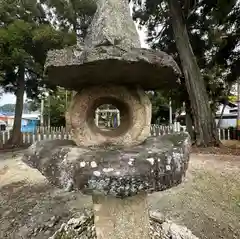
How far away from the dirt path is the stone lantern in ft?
4.13

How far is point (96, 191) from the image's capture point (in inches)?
69.5

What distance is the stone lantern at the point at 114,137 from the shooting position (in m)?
1.79

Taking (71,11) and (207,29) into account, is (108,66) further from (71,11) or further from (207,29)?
(207,29)

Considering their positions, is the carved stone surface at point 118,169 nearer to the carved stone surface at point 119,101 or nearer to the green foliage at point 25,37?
the carved stone surface at point 119,101

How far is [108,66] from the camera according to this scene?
1.85 metres

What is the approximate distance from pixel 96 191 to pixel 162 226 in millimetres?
1788

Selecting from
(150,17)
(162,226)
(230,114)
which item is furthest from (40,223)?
(230,114)

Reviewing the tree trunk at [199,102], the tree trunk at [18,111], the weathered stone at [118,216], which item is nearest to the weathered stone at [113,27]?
the weathered stone at [118,216]

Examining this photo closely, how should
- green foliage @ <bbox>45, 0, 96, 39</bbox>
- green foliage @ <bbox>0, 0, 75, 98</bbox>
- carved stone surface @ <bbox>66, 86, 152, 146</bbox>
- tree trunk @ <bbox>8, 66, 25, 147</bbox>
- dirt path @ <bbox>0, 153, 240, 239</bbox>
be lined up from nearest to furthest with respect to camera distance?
1. carved stone surface @ <bbox>66, 86, 152, 146</bbox>
2. dirt path @ <bbox>0, 153, 240, 239</bbox>
3. green foliage @ <bbox>0, 0, 75, 98</bbox>
4. green foliage @ <bbox>45, 0, 96, 39</bbox>
5. tree trunk @ <bbox>8, 66, 25, 147</bbox>

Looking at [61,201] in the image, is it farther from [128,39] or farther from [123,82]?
[128,39]

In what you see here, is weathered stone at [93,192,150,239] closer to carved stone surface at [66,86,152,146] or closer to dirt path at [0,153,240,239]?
carved stone surface at [66,86,152,146]

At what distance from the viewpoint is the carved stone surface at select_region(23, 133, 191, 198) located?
1761mm

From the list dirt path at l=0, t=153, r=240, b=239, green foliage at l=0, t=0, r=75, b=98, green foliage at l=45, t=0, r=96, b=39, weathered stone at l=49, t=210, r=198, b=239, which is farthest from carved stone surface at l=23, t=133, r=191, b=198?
green foliage at l=45, t=0, r=96, b=39

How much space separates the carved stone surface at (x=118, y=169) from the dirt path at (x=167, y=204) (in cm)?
149
